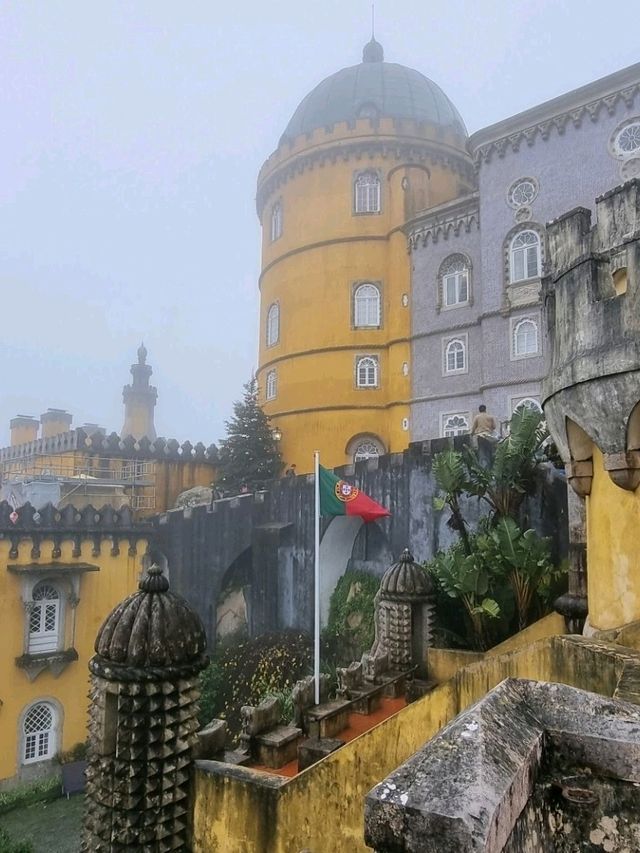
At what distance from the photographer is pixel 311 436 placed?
26625 mm

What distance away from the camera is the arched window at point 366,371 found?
2647cm

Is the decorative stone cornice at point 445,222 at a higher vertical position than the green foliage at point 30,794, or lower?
higher

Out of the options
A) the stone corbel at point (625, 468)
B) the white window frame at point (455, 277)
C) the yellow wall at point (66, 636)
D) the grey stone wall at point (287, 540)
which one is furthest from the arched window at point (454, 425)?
the stone corbel at point (625, 468)

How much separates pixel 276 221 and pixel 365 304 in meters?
6.73

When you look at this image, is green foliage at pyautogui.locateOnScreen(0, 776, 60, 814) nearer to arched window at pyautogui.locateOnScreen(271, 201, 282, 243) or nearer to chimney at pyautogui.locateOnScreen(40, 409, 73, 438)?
arched window at pyautogui.locateOnScreen(271, 201, 282, 243)

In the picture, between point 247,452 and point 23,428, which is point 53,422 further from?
point 247,452

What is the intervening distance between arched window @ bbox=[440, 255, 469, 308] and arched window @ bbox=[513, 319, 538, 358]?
3.03 metres

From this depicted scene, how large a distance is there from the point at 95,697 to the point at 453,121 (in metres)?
30.8

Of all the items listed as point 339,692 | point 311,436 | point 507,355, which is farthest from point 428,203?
point 339,692

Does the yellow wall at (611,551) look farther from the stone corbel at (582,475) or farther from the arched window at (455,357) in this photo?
the arched window at (455,357)

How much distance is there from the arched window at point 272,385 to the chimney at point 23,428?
20.5m

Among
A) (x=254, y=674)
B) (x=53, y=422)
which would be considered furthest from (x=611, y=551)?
(x=53, y=422)

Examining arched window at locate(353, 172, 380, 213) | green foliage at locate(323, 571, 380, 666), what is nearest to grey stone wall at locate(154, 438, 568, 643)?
green foliage at locate(323, 571, 380, 666)

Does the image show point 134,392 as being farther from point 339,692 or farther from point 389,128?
point 339,692
